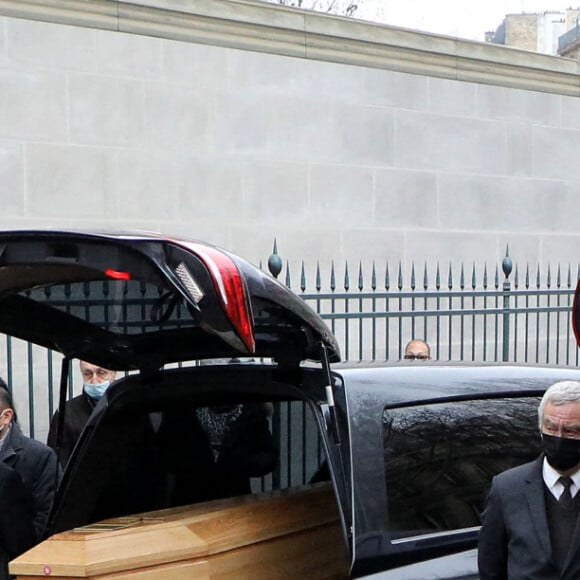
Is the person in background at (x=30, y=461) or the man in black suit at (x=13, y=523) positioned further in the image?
the person in background at (x=30, y=461)

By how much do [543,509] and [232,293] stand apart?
3.99 feet

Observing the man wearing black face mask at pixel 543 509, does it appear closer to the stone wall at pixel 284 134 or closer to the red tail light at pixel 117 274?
the red tail light at pixel 117 274

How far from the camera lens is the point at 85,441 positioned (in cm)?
420

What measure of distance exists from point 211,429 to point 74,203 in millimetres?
5847

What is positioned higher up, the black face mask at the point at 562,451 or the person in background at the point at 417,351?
the black face mask at the point at 562,451

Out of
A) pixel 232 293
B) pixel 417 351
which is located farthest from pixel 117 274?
pixel 417 351

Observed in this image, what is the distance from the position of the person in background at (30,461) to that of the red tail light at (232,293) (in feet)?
7.03

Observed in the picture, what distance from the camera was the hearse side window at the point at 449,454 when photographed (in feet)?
11.1

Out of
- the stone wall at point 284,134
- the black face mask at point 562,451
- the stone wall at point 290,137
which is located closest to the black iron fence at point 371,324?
the stone wall at point 284,134

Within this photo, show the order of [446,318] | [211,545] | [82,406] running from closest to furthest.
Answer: [211,545], [82,406], [446,318]

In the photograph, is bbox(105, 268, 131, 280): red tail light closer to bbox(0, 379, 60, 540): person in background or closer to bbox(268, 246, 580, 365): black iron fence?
bbox(0, 379, 60, 540): person in background

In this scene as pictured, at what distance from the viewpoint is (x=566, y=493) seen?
127 inches

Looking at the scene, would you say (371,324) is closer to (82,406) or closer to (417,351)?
(417,351)

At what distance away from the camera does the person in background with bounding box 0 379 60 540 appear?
4623 millimetres
